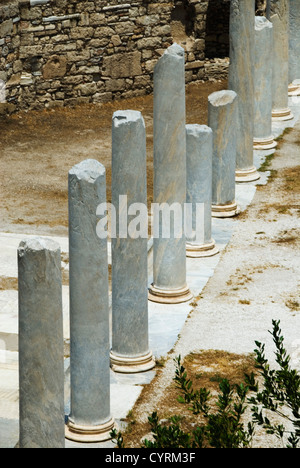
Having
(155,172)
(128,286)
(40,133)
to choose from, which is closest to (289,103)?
(40,133)

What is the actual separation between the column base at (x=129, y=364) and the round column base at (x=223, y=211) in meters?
4.01

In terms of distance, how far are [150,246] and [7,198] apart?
253 centimetres

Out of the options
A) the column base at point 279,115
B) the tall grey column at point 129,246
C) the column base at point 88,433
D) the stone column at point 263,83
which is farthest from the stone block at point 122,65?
the column base at point 88,433

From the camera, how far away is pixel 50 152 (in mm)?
15500

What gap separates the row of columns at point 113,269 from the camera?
22.8 ft

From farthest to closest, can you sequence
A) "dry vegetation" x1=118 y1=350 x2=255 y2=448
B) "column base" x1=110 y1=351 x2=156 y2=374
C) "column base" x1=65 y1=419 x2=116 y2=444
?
"column base" x1=110 y1=351 x2=156 y2=374, "dry vegetation" x1=118 y1=350 x2=255 y2=448, "column base" x1=65 y1=419 x2=116 y2=444

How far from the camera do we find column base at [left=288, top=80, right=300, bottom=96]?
58.9 ft

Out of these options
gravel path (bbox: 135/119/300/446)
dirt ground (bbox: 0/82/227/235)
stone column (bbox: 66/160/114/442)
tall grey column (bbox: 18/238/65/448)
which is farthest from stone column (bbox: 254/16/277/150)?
tall grey column (bbox: 18/238/65/448)

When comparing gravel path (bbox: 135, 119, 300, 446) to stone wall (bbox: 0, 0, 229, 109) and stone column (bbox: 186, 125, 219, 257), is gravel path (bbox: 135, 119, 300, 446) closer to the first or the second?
stone column (bbox: 186, 125, 219, 257)

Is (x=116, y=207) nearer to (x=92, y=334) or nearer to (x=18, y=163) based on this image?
(x=92, y=334)

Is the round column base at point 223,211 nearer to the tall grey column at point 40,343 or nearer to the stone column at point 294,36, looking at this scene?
the stone column at point 294,36

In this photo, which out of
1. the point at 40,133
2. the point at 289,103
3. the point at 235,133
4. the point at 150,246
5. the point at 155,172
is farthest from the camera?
the point at 289,103

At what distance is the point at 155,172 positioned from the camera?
10281mm

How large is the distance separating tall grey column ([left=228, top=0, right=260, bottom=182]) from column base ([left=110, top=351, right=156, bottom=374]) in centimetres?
532
